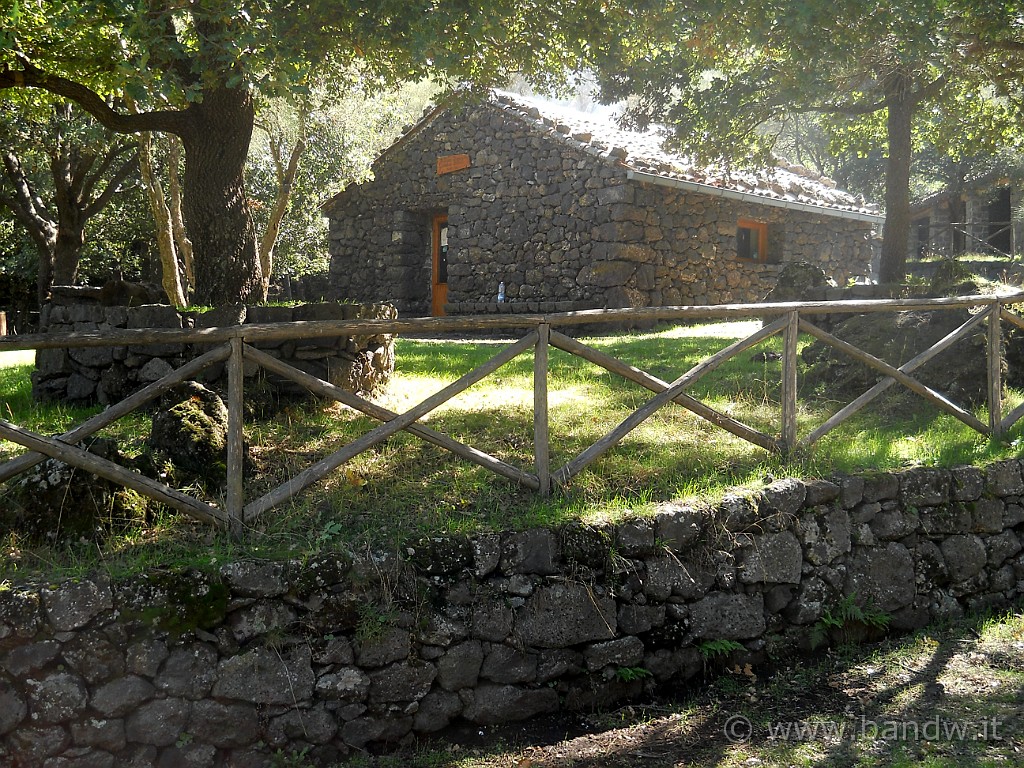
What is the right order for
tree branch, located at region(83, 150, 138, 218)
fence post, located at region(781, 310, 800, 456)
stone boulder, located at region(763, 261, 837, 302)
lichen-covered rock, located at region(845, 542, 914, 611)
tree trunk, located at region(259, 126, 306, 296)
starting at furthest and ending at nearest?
tree branch, located at region(83, 150, 138, 218)
tree trunk, located at region(259, 126, 306, 296)
stone boulder, located at region(763, 261, 837, 302)
fence post, located at region(781, 310, 800, 456)
lichen-covered rock, located at region(845, 542, 914, 611)

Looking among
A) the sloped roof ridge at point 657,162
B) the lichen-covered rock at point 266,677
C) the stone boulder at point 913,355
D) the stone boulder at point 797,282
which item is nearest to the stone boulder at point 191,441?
the lichen-covered rock at point 266,677

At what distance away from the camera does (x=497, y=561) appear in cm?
430

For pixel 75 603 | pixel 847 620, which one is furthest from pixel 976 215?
pixel 75 603

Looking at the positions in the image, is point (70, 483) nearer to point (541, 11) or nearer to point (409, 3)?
point (409, 3)

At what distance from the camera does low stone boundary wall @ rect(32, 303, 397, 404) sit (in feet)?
19.8

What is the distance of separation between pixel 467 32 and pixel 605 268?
5.98 meters

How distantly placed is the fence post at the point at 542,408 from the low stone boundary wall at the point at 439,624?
43 cm

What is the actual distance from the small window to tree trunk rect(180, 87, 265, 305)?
9116mm

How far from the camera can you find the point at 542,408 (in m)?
4.70

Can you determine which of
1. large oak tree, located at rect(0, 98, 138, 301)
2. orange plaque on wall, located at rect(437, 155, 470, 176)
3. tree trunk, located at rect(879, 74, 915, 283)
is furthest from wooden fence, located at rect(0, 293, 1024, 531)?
large oak tree, located at rect(0, 98, 138, 301)

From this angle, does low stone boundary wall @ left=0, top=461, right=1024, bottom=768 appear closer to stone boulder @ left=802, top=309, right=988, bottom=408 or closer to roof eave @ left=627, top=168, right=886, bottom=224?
stone boulder @ left=802, top=309, right=988, bottom=408

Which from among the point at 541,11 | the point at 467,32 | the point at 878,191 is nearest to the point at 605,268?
the point at 541,11

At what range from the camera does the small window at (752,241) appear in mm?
14547

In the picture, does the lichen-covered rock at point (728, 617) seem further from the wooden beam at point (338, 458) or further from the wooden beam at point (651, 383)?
the wooden beam at point (338, 458)
